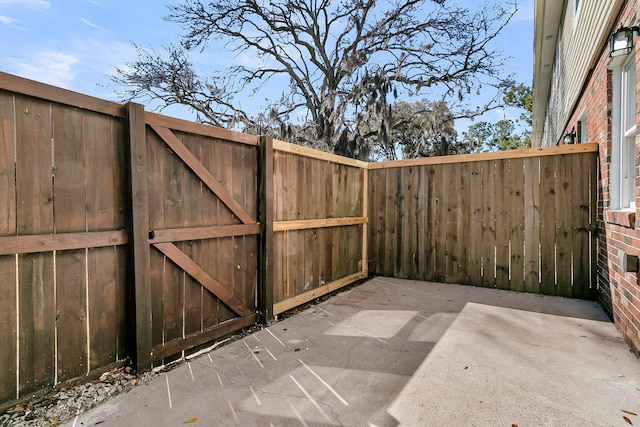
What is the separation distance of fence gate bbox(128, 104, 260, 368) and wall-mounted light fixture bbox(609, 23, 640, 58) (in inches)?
114

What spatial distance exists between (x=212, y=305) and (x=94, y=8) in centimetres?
679

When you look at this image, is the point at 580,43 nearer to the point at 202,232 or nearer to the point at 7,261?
the point at 202,232

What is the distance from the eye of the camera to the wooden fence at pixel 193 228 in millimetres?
1685

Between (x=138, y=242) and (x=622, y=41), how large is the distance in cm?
366

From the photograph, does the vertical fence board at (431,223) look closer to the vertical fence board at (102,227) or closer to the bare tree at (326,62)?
the bare tree at (326,62)

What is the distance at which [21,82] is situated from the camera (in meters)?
1.61

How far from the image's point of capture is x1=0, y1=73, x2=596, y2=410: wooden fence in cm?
168

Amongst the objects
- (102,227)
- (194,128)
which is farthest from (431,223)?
(102,227)

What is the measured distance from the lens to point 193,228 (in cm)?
240

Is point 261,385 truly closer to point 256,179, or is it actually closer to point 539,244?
point 256,179

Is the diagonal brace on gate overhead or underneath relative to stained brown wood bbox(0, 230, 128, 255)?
underneath

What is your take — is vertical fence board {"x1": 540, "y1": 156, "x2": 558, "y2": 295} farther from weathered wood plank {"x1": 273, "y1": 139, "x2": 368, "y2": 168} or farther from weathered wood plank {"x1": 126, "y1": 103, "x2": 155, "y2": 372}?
weathered wood plank {"x1": 126, "y1": 103, "x2": 155, "y2": 372}

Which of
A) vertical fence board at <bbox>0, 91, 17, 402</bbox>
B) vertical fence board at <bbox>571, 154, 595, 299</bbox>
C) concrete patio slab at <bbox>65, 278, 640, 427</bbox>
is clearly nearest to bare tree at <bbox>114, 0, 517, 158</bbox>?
vertical fence board at <bbox>571, 154, 595, 299</bbox>

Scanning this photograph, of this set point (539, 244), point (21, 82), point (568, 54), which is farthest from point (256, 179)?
point (568, 54)
